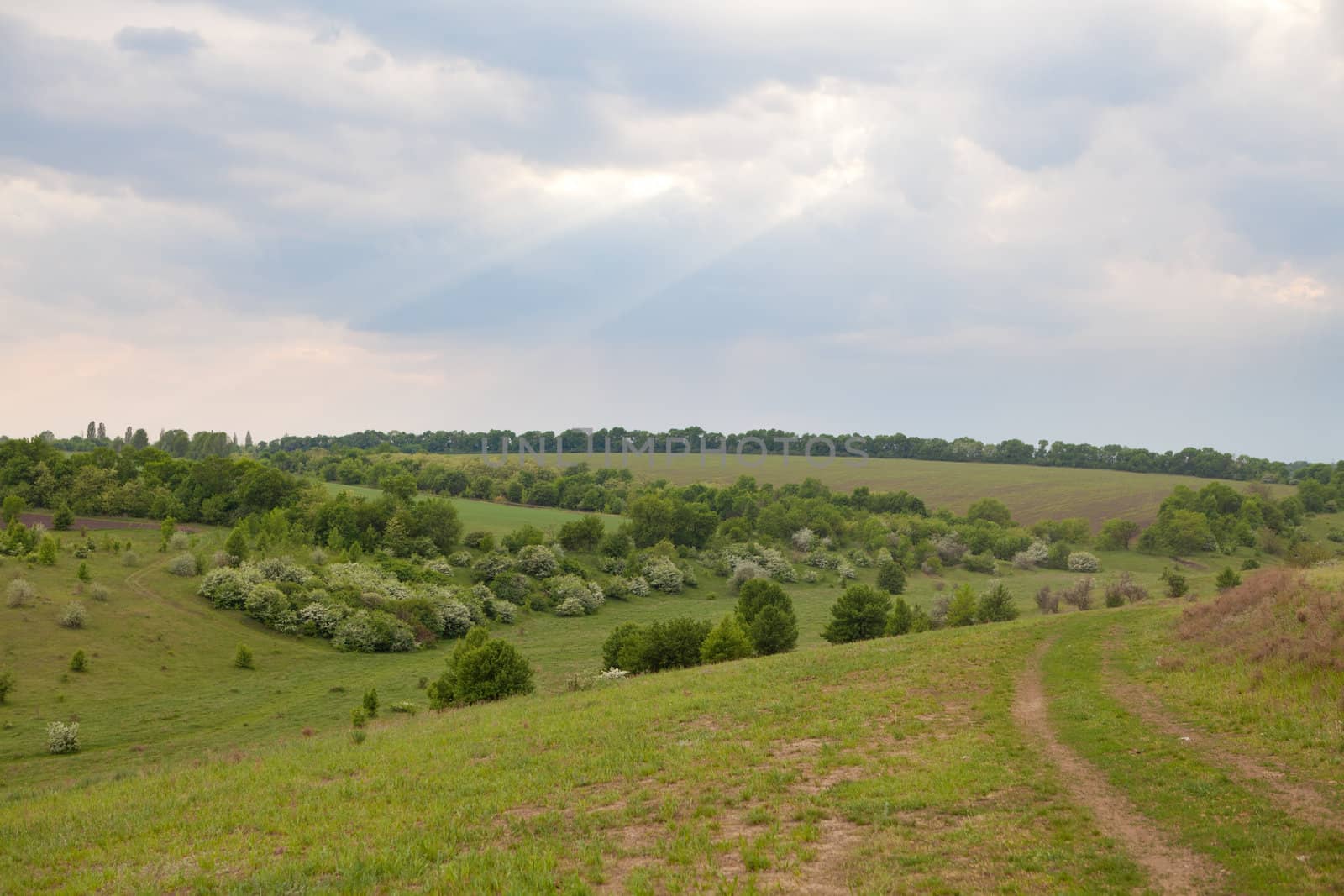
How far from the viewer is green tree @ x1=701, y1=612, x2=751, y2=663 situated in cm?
4697

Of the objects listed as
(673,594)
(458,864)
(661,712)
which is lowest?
(673,594)

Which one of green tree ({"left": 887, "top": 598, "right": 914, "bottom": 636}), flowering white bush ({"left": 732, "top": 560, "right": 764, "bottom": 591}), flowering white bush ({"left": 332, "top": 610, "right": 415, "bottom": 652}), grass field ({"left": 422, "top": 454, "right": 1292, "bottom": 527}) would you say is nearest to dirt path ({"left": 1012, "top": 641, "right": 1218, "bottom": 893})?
green tree ({"left": 887, "top": 598, "right": 914, "bottom": 636})

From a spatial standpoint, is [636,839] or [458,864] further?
[636,839]

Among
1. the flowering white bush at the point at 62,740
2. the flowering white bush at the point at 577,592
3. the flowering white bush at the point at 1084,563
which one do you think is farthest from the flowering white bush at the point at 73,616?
the flowering white bush at the point at 1084,563

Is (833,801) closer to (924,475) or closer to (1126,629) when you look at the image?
(1126,629)

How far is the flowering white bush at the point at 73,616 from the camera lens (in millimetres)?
59375

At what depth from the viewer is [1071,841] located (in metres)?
11.5

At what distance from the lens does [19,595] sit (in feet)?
199

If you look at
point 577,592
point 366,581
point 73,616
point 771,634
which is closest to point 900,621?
point 771,634

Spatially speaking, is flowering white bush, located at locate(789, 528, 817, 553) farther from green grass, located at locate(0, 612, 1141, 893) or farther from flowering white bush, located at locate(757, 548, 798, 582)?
green grass, located at locate(0, 612, 1141, 893)

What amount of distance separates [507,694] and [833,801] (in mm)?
27864

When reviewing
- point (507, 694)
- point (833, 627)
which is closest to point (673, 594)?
point (833, 627)

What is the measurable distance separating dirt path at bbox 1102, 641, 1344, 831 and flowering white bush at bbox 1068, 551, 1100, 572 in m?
99.7

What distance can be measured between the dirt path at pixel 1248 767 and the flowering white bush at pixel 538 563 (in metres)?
84.0
